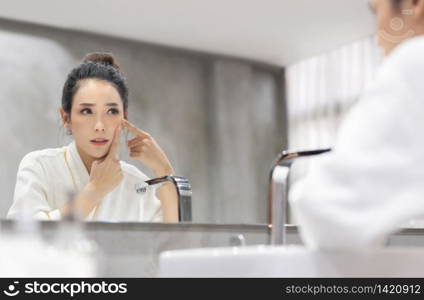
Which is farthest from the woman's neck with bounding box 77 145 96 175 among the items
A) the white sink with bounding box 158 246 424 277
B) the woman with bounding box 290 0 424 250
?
the woman with bounding box 290 0 424 250

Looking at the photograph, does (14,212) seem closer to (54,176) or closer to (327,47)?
(54,176)

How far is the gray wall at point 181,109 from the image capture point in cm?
138

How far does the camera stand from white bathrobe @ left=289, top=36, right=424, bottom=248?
2.52 feet

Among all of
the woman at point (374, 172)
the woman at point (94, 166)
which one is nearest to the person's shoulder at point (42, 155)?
the woman at point (94, 166)

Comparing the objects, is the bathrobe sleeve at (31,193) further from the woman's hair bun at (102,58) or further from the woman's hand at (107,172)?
the woman's hair bun at (102,58)

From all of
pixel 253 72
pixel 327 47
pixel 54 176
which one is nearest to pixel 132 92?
pixel 54 176

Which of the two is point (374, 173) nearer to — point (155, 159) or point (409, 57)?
point (409, 57)

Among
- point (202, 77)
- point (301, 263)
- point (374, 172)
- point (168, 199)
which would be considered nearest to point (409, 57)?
point (374, 172)

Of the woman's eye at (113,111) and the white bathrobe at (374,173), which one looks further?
the woman's eye at (113,111)

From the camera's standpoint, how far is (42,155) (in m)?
1.32

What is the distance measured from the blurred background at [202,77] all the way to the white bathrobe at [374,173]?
62 centimetres

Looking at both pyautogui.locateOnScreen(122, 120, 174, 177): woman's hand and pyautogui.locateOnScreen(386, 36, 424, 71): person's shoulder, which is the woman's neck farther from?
pyautogui.locateOnScreen(386, 36, 424, 71): person's shoulder

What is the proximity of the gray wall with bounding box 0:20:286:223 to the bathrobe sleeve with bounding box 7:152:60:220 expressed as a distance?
17 millimetres

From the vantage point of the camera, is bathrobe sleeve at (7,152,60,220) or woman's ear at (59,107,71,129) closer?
bathrobe sleeve at (7,152,60,220)
